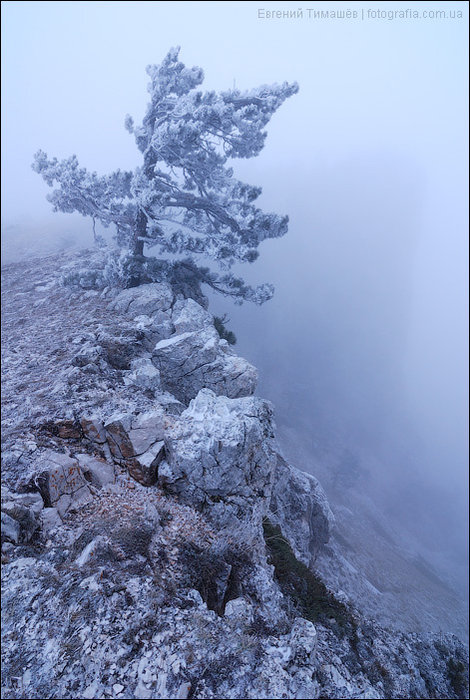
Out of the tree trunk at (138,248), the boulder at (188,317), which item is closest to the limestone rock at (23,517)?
the boulder at (188,317)

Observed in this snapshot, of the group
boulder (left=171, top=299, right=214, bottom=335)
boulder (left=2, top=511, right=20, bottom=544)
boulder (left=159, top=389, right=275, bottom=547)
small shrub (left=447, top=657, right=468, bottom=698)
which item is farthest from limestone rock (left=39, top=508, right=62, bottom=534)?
small shrub (left=447, top=657, right=468, bottom=698)

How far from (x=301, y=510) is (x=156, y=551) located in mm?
9929

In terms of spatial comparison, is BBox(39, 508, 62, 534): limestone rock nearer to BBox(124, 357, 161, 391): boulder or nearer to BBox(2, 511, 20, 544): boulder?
BBox(2, 511, 20, 544): boulder

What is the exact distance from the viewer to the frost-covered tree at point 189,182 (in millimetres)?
13242

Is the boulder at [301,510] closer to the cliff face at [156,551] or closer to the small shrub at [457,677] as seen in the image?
the cliff face at [156,551]

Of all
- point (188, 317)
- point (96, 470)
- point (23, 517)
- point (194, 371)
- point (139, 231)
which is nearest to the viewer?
point (23, 517)

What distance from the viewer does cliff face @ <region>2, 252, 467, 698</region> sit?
501 centimetres

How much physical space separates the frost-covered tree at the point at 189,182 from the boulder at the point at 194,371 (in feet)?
15.2

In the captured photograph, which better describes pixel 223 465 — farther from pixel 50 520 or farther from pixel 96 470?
pixel 50 520

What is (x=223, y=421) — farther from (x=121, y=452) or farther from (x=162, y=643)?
(x=162, y=643)

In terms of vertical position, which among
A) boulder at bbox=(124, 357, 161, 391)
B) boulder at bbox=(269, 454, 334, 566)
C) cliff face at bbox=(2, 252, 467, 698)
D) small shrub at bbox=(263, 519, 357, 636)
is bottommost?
boulder at bbox=(269, 454, 334, 566)

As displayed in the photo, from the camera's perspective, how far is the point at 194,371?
11.3 m

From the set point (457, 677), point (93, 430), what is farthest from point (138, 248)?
point (457, 677)

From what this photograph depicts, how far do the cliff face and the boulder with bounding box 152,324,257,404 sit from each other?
5 cm
